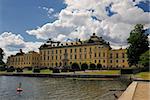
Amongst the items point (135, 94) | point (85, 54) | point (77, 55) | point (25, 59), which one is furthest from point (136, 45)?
point (25, 59)

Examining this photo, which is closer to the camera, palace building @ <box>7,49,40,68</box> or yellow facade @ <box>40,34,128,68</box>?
yellow facade @ <box>40,34,128,68</box>

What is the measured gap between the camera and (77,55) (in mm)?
116375

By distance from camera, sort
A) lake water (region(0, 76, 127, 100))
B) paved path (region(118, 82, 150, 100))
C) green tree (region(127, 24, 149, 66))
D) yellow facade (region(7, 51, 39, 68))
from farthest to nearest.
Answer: yellow facade (region(7, 51, 39, 68))
green tree (region(127, 24, 149, 66))
lake water (region(0, 76, 127, 100))
paved path (region(118, 82, 150, 100))

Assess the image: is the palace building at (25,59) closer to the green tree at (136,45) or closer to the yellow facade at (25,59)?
the yellow facade at (25,59)

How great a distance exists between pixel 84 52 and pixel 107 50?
9.43 metres

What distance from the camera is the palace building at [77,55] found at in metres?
109

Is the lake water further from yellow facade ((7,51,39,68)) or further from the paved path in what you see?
yellow facade ((7,51,39,68))

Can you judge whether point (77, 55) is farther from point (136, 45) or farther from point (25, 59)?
point (136, 45)

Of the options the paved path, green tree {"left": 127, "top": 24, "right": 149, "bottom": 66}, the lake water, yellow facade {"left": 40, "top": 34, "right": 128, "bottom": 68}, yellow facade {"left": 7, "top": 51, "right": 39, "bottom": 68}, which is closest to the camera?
the paved path

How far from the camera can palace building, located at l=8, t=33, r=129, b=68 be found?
10875 cm

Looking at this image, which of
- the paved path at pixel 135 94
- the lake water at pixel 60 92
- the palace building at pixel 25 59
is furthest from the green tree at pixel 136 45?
the palace building at pixel 25 59

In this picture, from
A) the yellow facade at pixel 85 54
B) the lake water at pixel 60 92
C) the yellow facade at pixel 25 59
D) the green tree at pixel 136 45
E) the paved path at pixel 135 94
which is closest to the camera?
the paved path at pixel 135 94

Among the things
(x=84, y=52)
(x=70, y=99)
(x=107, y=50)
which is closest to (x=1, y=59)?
(x=84, y=52)

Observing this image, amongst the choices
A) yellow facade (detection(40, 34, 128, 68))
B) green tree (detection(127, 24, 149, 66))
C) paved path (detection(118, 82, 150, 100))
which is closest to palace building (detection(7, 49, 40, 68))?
yellow facade (detection(40, 34, 128, 68))
